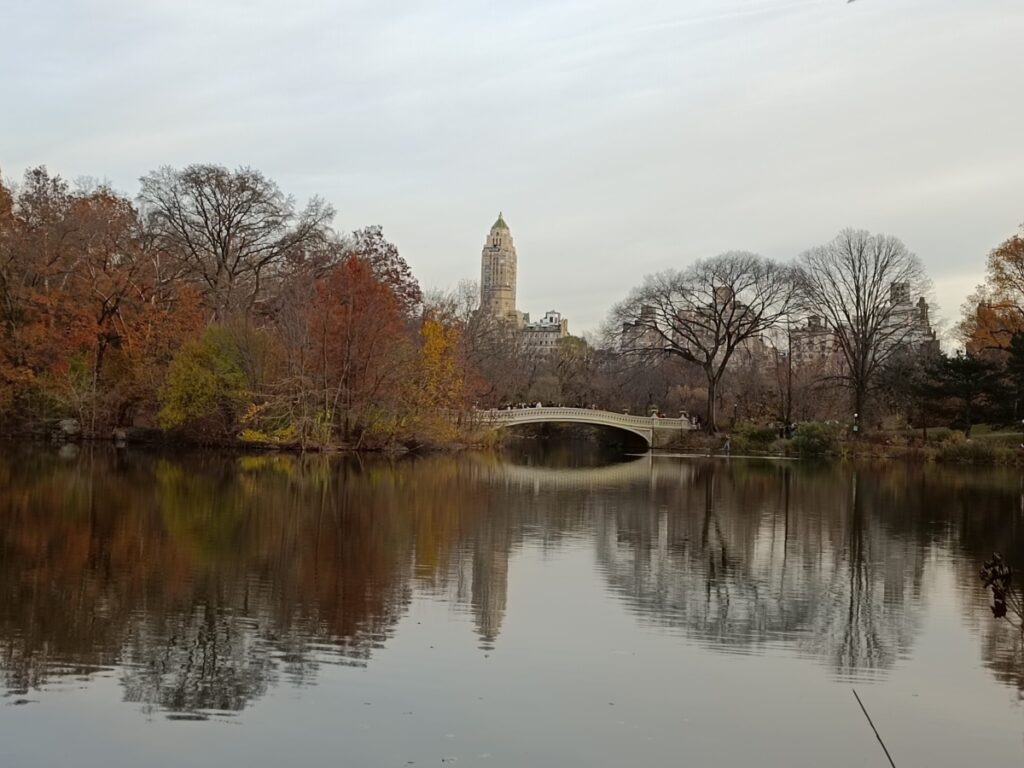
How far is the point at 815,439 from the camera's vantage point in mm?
51781

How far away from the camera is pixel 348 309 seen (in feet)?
132

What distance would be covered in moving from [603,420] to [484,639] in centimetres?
4873

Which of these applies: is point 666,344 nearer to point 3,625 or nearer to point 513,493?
point 513,493

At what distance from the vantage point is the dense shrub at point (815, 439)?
5175 cm

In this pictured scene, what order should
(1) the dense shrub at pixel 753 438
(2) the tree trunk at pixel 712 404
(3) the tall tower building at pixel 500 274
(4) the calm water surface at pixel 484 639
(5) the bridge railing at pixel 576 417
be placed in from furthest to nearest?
(3) the tall tower building at pixel 500 274 < (2) the tree trunk at pixel 712 404 < (1) the dense shrub at pixel 753 438 < (5) the bridge railing at pixel 576 417 < (4) the calm water surface at pixel 484 639

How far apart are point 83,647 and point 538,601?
503cm

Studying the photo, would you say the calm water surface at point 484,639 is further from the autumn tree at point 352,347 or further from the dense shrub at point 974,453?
the dense shrub at point 974,453

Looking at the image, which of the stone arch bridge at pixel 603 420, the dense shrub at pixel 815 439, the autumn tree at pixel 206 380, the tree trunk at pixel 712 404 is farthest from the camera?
the tree trunk at pixel 712 404

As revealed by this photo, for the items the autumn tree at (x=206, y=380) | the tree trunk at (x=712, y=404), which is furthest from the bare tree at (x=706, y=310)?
the autumn tree at (x=206, y=380)

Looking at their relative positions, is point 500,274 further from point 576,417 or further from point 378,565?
point 378,565

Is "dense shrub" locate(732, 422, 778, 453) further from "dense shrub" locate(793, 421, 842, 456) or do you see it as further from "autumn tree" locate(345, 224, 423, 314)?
"autumn tree" locate(345, 224, 423, 314)

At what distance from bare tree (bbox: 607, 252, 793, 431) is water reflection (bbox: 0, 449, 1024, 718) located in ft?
93.1

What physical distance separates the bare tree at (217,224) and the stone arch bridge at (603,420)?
14.9 meters

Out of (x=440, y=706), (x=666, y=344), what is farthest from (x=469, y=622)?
(x=666, y=344)
